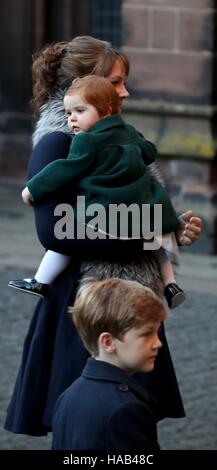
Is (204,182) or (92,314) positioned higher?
(92,314)

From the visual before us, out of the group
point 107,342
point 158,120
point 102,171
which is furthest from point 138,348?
point 158,120

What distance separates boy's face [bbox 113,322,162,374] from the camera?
3.69m

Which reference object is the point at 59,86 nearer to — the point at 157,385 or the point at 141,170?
the point at 141,170

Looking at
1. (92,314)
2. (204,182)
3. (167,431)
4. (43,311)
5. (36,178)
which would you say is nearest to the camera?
(92,314)

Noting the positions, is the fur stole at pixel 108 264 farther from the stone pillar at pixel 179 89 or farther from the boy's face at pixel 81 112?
the stone pillar at pixel 179 89

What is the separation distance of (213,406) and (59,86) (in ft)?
8.55

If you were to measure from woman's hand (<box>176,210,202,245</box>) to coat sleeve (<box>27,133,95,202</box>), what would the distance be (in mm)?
465

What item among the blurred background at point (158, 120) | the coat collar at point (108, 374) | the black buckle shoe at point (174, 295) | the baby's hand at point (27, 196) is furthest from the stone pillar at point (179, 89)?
the coat collar at point (108, 374)

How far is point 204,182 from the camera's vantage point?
1083cm

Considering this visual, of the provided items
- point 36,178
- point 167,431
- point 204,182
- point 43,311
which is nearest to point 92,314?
point 36,178

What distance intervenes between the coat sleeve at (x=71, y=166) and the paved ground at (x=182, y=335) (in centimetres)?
Result: 203

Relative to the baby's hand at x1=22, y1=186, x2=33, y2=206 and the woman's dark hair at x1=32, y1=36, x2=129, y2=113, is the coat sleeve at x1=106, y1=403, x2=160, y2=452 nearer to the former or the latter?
the baby's hand at x1=22, y1=186, x2=33, y2=206

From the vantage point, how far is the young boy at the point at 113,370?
364 cm

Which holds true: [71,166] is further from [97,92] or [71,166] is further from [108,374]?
[108,374]
